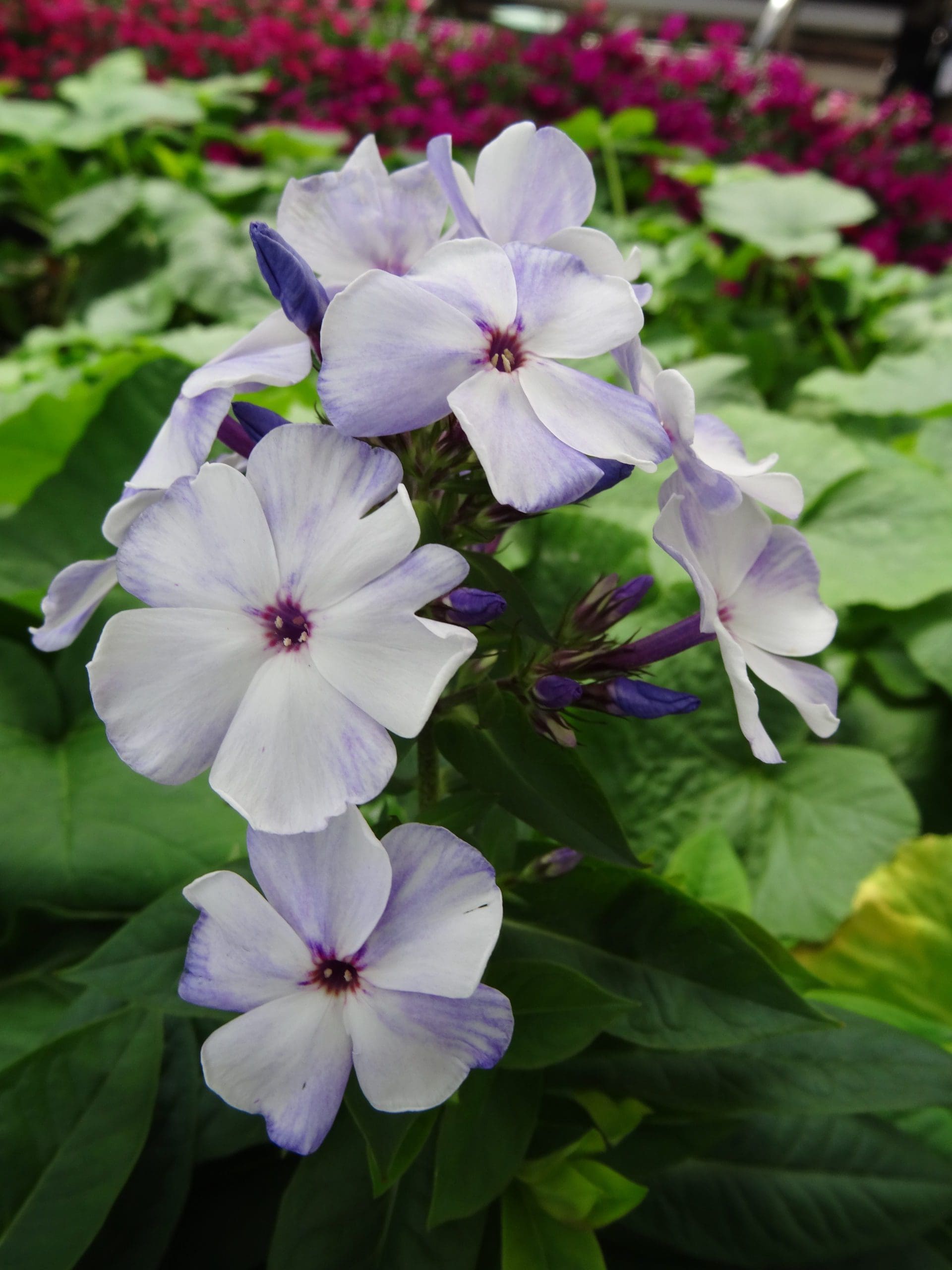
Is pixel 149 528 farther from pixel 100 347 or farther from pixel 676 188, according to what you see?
pixel 676 188

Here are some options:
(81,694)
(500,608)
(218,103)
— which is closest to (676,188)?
(218,103)

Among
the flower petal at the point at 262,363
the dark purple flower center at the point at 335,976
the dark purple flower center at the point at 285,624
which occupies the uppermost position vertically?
the flower petal at the point at 262,363

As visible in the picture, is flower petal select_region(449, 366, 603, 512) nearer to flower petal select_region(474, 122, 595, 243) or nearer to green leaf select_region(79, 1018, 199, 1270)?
flower petal select_region(474, 122, 595, 243)

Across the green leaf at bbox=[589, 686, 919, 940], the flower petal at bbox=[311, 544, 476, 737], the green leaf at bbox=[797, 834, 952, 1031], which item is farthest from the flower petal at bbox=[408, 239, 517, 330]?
the green leaf at bbox=[797, 834, 952, 1031]

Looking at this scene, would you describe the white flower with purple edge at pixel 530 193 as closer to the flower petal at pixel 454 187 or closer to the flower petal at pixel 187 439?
the flower petal at pixel 454 187

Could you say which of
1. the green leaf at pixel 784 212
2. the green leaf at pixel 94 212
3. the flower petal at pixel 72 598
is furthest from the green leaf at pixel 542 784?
the green leaf at pixel 94 212

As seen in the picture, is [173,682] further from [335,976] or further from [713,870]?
[713,870]
